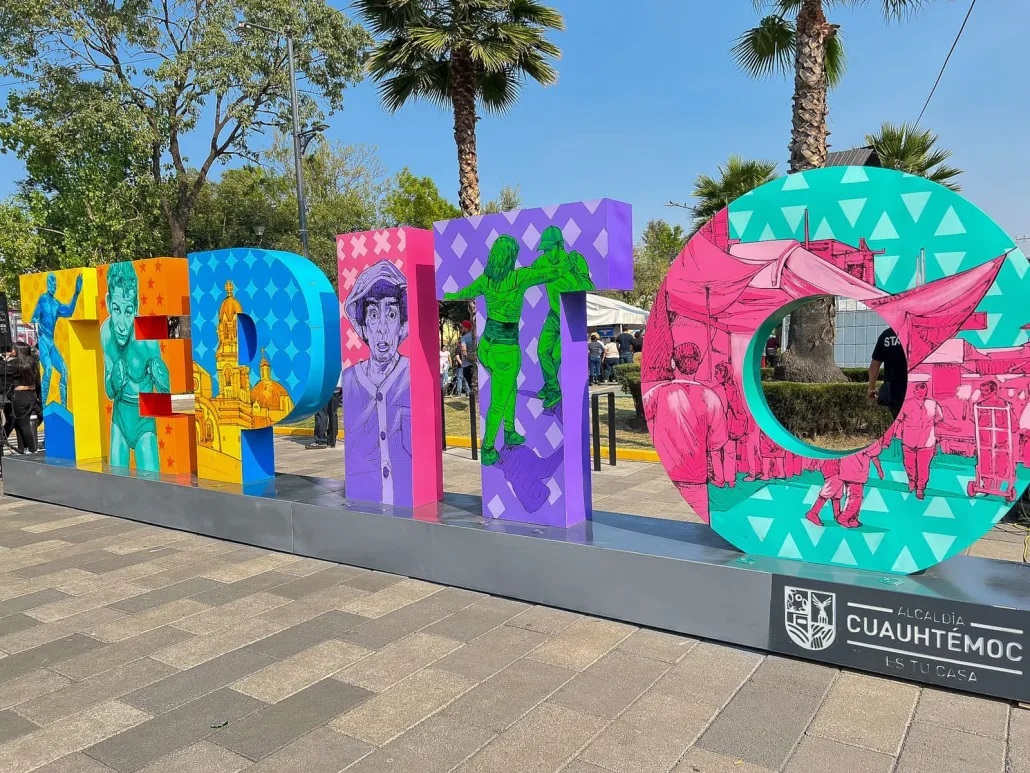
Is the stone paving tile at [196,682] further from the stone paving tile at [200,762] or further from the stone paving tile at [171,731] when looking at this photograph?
the stone paving tile at [200,762]

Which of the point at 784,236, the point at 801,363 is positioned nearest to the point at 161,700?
the point at 784,236

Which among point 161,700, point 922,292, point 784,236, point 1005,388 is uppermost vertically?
point 784,236

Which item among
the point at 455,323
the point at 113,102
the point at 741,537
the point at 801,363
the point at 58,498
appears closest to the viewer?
the point at 741,537

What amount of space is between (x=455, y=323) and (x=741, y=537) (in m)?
26.0

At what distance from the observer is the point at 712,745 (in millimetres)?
3432

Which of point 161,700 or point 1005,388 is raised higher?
point 1005,388

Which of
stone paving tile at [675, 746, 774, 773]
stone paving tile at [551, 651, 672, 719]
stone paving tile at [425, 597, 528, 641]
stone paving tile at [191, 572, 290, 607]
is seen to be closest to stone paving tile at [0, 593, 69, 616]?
stone paving tile at [191, 572, 290, 607]

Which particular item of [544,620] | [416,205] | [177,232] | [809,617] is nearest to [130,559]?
[544,620]

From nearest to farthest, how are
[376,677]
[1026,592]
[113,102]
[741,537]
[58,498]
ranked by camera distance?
[1026,592]
[376,677]
[741,537]
[58,498]
[113,102]

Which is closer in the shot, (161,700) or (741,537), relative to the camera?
(161,700)

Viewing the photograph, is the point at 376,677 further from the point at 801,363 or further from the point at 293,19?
the point at 293,19

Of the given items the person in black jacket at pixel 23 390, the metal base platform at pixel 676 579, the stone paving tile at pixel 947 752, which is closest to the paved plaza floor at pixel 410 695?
the stone paving tile at pixel 947 752

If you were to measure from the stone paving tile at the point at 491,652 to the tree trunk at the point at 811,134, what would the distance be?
26.1 feet

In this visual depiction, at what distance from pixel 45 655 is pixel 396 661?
7.25 feet
